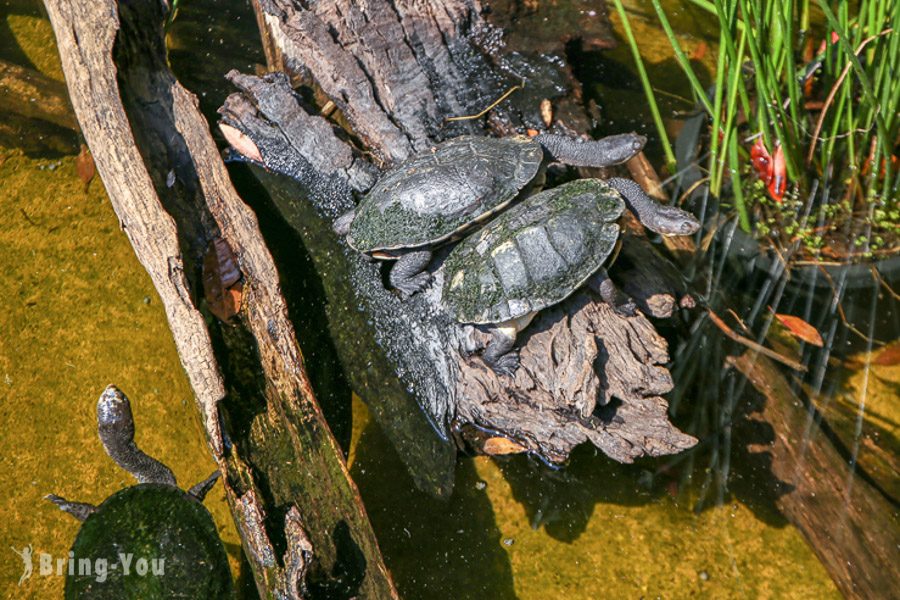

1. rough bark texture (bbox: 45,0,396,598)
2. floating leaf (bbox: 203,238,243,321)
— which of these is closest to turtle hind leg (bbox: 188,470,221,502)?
rough bark texture (bbox: 45,0,396,598)

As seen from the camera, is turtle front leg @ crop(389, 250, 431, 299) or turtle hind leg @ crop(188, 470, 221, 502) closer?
turtle hind leg @ crop(188, 470, 221, 502)

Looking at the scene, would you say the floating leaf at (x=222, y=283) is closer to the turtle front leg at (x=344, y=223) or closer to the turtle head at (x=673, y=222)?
the turtle front leg at (x=344, y=223)

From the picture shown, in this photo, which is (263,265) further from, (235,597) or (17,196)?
(17,196)

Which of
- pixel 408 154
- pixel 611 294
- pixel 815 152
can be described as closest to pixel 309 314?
pixel 408 154

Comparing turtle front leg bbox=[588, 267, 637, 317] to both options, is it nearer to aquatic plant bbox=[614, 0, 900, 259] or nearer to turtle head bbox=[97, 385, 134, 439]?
aquatic plant bbox=[614, 0, 900, 259]

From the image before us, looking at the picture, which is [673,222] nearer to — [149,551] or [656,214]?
[656,214]

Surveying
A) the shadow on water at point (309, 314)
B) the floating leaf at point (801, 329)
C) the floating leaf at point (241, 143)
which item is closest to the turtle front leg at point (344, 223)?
the shadow on water at point (309, 314)
